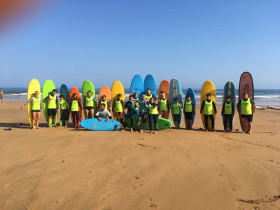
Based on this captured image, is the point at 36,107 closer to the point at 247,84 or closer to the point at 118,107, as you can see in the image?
the point at 118,107

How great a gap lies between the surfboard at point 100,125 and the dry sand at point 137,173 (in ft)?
3.82

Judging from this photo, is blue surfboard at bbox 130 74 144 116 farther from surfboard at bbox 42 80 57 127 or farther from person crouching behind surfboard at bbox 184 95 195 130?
surfboard at bbox 42 80 57 127

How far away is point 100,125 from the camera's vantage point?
6477mm

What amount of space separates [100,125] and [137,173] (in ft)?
11.1

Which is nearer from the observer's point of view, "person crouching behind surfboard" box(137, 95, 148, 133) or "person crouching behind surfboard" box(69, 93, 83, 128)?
"person crouching behind surfboard" box(137, 95, 148, 133)

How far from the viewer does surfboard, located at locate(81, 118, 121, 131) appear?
253 inches

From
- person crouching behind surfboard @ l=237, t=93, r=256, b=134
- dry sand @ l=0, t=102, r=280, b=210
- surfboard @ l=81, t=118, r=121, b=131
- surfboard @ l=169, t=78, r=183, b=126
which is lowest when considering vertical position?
dry sand @ l=0, t=102, r=280, b=210

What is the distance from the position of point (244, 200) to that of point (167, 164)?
132 centimetres

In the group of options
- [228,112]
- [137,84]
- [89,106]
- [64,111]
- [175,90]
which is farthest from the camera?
[137,84]

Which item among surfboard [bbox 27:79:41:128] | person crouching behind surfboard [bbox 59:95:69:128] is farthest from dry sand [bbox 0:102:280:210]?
person crouching behind surfboard [bbox 59:95:69:128]

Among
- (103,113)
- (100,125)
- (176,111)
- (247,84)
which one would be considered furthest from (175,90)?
(100,125)

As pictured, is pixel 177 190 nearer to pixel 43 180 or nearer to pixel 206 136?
pixel 43 180

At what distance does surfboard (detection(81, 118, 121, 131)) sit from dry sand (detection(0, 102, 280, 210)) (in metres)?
1.17

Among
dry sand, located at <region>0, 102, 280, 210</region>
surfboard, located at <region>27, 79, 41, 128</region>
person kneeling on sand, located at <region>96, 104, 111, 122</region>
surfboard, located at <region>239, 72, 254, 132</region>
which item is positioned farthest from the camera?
surfboard, located at <region>239, 72, 254, 132</region>
